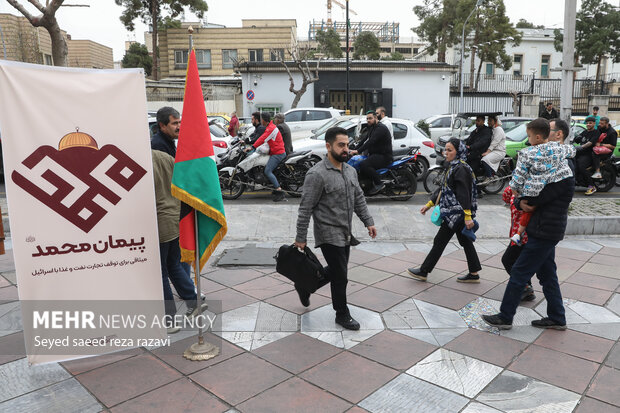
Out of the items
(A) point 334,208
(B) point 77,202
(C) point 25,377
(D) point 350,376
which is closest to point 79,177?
(B) point 77,202

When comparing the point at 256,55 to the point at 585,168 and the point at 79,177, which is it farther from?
the point at 79,177

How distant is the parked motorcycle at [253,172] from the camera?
955cm

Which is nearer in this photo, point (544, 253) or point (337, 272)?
point (544, 253)

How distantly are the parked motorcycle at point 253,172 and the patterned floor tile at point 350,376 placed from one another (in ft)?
20.0

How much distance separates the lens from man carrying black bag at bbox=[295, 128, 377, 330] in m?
4.04

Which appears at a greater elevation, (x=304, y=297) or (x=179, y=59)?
(x=179, y=59)

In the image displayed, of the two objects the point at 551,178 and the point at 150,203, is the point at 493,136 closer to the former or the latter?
the point at 551,178

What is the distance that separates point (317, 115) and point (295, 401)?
49.6ft

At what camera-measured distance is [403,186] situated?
946 cm

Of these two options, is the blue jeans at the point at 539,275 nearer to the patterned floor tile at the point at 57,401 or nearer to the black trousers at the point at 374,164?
the patterned floor tile at the point at 57,401

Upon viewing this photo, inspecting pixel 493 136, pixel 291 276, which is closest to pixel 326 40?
pixel 493 136

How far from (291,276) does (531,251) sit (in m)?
2.01

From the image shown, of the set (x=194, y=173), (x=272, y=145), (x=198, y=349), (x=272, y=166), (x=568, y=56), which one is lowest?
(x=198, y=349)

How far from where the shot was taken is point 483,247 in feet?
22.2
